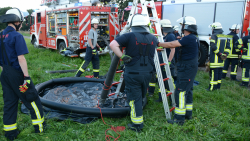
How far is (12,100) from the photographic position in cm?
290

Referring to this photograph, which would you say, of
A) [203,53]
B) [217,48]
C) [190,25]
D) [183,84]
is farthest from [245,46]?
[183,84]

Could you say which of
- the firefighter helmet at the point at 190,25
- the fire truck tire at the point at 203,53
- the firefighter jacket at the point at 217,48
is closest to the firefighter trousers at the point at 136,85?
the firefighter helmet at the point at 190,25

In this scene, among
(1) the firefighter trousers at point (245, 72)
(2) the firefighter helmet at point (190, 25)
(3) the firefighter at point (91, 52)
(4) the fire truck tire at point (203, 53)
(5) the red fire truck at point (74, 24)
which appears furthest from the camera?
(5) the red fire truck at point (74, 24)

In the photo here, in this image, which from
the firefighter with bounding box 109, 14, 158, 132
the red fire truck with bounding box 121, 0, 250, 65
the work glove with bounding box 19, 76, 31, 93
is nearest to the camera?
the work glove with bounding box 19, 76, 31, 93

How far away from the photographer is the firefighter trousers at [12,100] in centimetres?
279

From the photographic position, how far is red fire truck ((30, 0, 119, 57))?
882cm

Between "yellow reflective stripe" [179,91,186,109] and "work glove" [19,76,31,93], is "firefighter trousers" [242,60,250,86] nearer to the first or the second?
"yellow reflective stripe" [179,91,186,109]

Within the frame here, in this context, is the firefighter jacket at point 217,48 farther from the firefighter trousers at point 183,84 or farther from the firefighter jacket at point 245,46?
the firefighter trousers at point 183,84

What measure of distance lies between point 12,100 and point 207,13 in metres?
8.17

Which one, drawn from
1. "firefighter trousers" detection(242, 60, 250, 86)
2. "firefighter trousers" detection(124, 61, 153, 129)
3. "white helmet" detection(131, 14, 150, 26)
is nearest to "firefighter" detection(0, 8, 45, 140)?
"firefighter trousers" detection(124, 61, 153, 129)

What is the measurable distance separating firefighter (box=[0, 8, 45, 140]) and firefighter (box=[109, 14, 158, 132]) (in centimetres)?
124

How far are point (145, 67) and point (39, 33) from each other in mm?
10587

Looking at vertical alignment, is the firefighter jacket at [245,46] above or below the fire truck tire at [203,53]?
above

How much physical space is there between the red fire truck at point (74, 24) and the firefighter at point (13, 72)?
6.02 m
